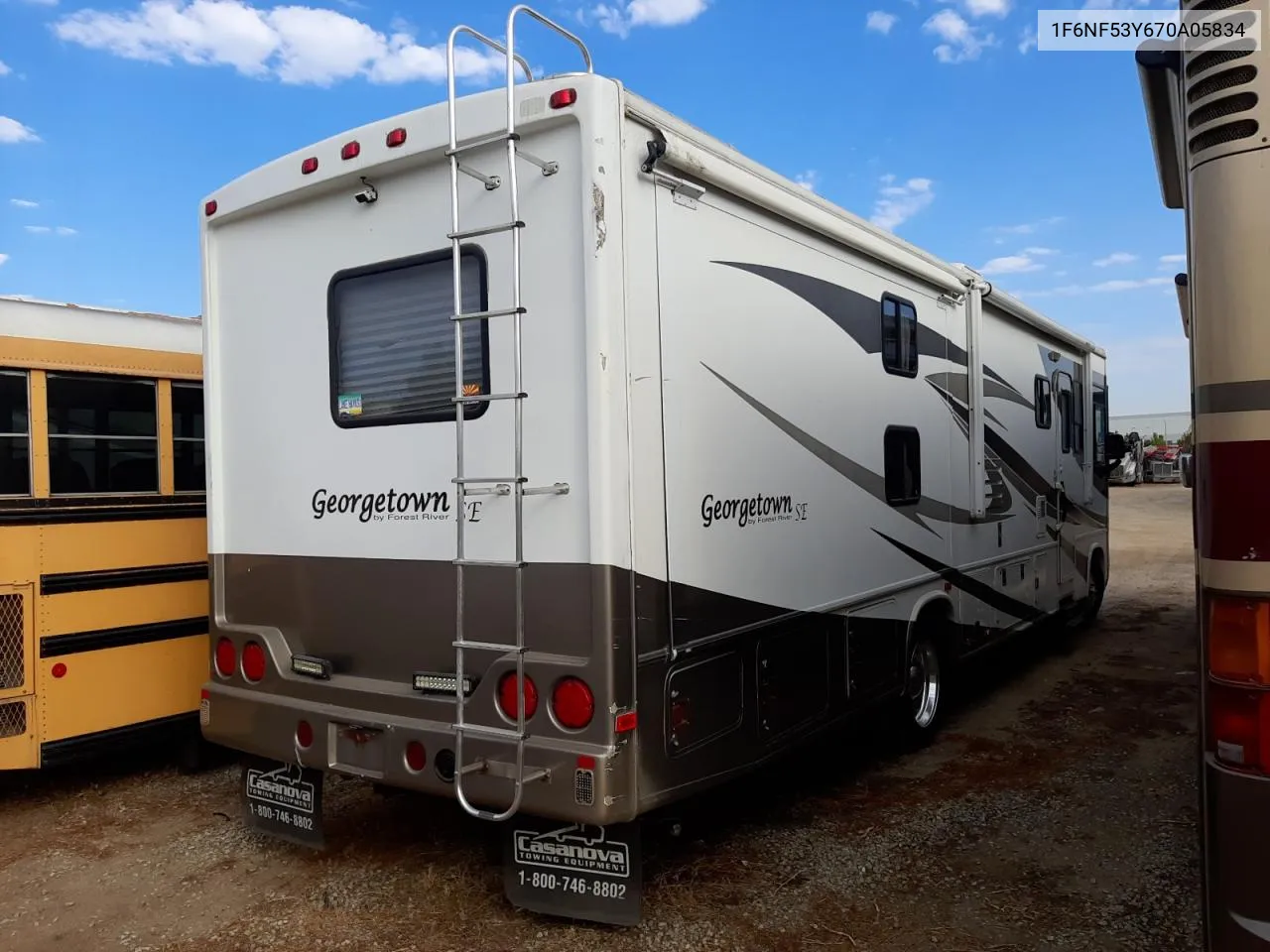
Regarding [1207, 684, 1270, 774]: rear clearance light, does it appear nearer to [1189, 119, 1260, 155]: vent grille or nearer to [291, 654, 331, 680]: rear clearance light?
[1189, 119, 1260, 155]: vent grille

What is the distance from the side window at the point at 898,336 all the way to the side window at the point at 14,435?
14.4 feet

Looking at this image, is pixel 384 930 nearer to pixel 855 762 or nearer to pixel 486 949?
pixel 486 949

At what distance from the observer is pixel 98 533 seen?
5.02 m

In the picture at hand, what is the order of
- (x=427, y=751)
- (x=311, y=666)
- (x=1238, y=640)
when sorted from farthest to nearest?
Result: (x=311, y=666), (x=427, y=751), (x=1238, y=640)

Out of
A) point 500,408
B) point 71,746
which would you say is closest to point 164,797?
point 71,746

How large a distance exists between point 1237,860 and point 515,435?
2293mm

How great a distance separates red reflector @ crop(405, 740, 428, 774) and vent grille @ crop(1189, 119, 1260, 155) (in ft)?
9.70

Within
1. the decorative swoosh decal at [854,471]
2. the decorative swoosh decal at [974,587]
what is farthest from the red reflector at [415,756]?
the decorative swoosh decal at [974,587]

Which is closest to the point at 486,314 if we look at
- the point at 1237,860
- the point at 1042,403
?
the point at 1237,860

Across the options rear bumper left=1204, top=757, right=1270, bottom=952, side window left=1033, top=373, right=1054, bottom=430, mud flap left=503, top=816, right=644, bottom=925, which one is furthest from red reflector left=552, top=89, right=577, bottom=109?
side window left=1033, top=373, right=1054, bottom=430

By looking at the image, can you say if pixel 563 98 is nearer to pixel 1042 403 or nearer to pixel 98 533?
pixel 98 533

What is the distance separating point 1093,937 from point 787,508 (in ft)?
6.39

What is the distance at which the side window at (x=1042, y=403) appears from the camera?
789cm

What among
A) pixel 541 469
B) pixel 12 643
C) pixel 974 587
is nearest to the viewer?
pixel 541 469
